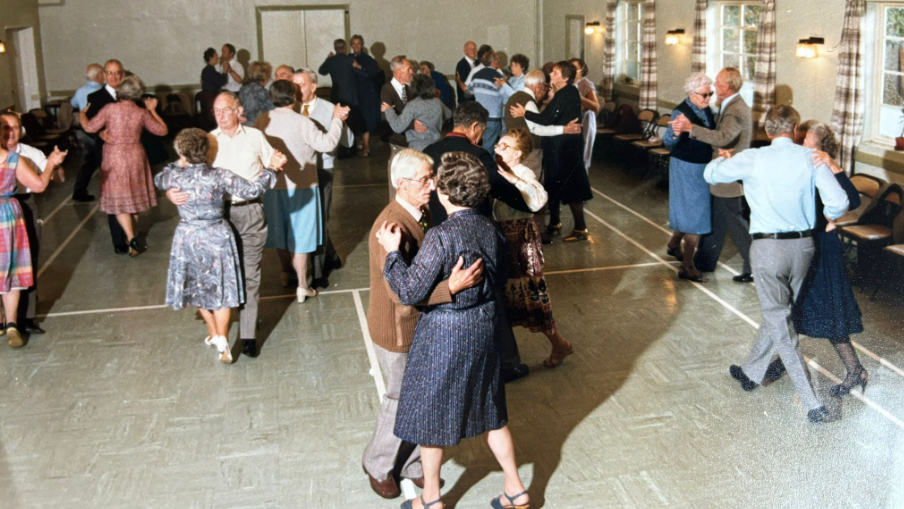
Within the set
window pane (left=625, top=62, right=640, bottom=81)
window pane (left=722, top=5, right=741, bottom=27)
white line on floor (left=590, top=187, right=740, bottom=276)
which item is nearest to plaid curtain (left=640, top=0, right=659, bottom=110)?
window pane (left=625, top=62, right=640, bottom=81)

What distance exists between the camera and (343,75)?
14.7 m

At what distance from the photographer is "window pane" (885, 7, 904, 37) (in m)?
8.02

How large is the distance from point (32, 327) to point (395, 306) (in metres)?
3.86

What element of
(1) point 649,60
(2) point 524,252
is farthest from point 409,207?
(1) point 649,60

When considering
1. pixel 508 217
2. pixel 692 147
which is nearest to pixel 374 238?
pixel 508 217

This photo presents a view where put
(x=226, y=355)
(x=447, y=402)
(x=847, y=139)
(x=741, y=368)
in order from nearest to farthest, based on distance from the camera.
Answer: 1. (x=447, y=402)
2. (x=741, y=368)
3. (x=226, y=355)
4. (x=847, y=139)

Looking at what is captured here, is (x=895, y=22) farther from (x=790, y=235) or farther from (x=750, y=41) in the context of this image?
(x=790, y=235)

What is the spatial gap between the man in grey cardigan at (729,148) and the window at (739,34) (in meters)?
3.78

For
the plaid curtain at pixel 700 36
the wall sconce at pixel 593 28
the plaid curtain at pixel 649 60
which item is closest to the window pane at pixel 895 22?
the plaid curtain at pixel 700 36

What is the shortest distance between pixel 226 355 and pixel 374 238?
248 centimetres

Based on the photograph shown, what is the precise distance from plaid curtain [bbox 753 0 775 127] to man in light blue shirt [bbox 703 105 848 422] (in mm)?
4896

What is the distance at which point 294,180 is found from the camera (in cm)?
691

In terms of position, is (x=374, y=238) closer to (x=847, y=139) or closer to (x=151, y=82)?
(x=847, y=139)

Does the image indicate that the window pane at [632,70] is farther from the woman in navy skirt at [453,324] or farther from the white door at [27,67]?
the woman in navy skirt at [453,324]
